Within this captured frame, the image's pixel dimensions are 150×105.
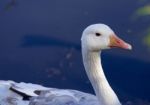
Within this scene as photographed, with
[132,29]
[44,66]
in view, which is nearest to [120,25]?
[132,29]

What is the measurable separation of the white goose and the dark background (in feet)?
1.17

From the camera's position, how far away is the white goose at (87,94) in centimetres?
269

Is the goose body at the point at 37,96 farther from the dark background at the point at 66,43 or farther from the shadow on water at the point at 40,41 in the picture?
the shadow on water at the point at 40,41

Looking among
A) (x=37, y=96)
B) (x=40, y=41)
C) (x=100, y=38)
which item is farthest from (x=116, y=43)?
(x=40, y=41)

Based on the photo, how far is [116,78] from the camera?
3555 millimetres

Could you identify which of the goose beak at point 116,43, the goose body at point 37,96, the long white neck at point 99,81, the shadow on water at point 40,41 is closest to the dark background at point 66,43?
the shadow on water at point 40,41

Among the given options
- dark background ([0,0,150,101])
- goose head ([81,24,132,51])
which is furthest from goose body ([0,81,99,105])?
goose head ([81,24,132,51])

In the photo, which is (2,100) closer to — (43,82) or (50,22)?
(43,82)

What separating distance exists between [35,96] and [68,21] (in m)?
0.86

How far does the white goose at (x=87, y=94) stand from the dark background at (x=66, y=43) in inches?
14.1

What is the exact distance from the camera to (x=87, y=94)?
3176 mm

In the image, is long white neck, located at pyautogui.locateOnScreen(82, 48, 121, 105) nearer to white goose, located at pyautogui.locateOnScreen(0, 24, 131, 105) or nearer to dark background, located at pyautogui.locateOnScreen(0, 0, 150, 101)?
white goose, located at pyautogui.locateOnScreen(0, 24, 131, 105)

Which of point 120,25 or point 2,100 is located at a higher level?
point 120,25

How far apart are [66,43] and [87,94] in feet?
2.20
